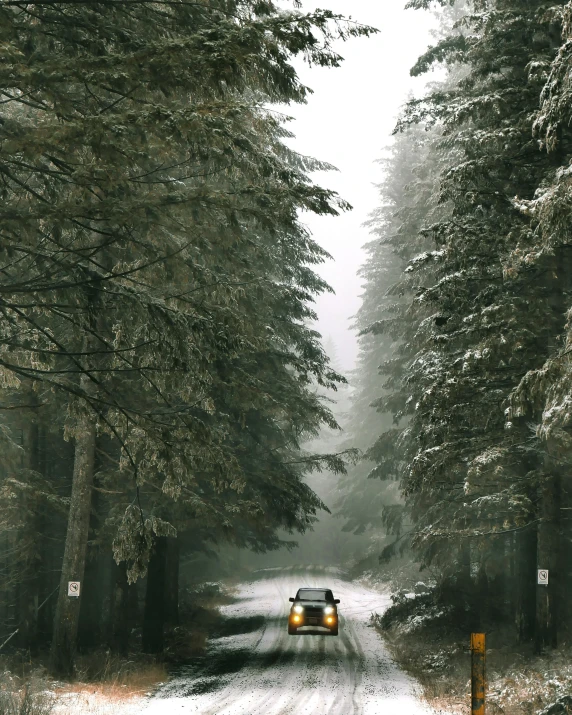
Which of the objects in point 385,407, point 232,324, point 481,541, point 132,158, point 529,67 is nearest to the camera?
point 132,158

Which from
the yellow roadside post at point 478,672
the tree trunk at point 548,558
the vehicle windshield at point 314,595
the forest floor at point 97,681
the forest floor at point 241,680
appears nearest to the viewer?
the yellow roadside post at point 478,672

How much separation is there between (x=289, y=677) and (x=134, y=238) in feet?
31.3

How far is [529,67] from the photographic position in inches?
486

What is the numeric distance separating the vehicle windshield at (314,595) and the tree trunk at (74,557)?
824cm

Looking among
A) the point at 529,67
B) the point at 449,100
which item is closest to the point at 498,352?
the point at 529,67

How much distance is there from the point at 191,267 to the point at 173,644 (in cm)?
1124

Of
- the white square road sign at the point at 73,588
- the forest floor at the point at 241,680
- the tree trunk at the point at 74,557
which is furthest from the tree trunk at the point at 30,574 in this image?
the white square road sign at the point at 73,588

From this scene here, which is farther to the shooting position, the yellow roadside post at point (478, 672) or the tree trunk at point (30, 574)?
the tree trunk at point (30, 574)

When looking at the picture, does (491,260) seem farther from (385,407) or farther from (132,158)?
(385,407)

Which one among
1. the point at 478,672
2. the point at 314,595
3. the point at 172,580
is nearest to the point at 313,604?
the point at 314,595

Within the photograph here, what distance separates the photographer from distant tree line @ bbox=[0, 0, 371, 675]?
7352 millimetres

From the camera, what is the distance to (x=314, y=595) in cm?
2044

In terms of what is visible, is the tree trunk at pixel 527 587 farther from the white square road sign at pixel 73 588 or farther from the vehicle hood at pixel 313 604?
the white square road sign at pixel 73 588

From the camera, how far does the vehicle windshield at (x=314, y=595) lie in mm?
20219
